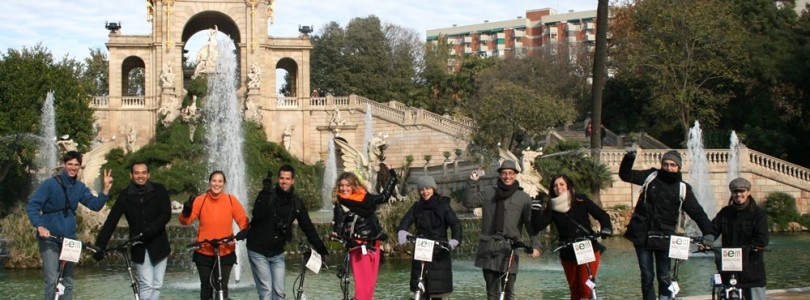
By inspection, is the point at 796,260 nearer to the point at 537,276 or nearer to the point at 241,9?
the point at 537,276

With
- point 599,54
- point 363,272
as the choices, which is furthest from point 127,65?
point 363,272

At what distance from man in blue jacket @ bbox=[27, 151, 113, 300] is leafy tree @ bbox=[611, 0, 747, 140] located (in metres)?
32.5

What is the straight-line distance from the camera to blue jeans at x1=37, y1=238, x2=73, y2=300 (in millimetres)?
10203

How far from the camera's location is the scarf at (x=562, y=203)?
34.0 feet

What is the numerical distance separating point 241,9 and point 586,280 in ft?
142

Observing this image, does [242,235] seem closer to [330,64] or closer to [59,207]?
[59,207]

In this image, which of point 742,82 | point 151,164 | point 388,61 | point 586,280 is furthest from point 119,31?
point 586,280

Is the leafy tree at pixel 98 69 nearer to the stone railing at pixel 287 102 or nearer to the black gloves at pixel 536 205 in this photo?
the stone railing at pixel 287 102

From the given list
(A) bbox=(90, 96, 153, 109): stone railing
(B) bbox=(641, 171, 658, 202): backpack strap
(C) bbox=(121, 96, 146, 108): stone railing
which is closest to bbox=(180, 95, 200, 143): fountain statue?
(A) bbox=(90, 96, 153, 109): stone railing

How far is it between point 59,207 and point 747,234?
20.3 ft

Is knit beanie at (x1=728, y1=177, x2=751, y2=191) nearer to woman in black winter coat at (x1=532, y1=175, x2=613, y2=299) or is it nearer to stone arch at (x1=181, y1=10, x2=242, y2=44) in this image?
woman in black winter coat at (x1=532, y1=175, x2=613, y2=299)

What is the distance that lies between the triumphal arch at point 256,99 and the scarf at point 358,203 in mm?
38061

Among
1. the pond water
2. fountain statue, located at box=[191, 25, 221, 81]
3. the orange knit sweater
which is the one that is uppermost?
fountain statue, located at box=[191, 25, 221, 81]

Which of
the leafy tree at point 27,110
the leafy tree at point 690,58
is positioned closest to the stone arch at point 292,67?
the leafy tree at point 27,110
